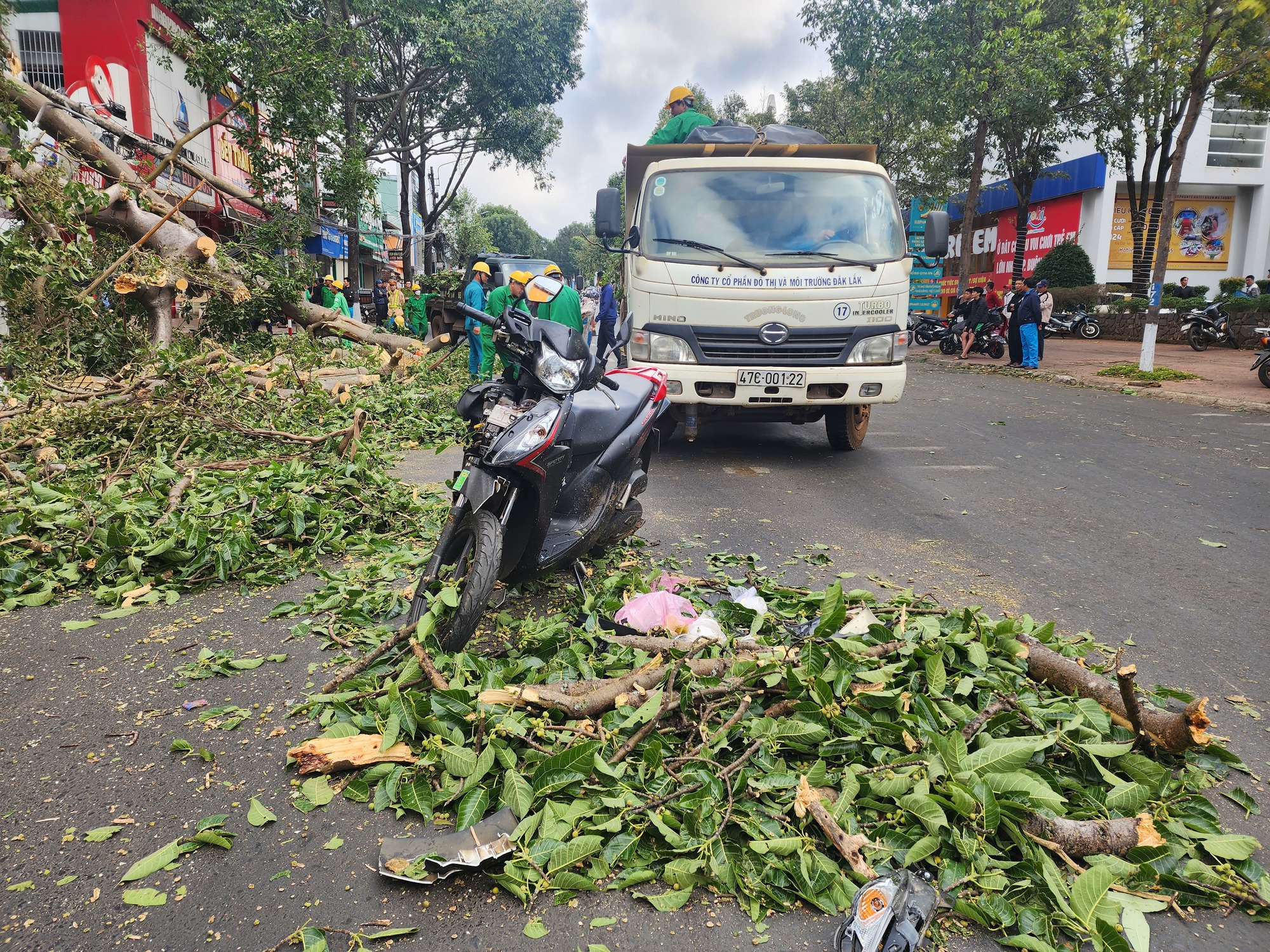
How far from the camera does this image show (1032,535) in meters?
5.41

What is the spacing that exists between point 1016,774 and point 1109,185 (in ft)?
117

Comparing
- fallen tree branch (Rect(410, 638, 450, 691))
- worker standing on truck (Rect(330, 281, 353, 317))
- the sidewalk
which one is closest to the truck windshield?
fallen tree branch (Rect(410, 638, 450, 691))

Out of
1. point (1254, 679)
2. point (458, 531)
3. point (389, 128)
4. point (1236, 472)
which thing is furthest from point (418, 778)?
point (389, 128)

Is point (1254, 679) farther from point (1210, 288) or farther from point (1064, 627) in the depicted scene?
point (1210, 288)

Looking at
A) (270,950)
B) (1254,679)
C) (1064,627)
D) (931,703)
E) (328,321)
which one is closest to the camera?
(270,950)

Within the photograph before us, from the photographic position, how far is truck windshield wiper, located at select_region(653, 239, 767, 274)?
7.04 m

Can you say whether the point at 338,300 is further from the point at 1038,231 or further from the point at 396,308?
the point at 1038,231

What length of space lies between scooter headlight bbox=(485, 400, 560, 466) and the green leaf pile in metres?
0.74

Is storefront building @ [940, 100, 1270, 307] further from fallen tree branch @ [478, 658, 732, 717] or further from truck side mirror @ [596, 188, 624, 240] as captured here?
fallen tree branch @ [478, 658, 732, 717]

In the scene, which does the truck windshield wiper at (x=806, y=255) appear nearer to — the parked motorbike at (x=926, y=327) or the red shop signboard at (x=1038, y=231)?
the parked motorbike at (x=926, y=327)

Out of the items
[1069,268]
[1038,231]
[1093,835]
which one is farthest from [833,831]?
[1038,231]

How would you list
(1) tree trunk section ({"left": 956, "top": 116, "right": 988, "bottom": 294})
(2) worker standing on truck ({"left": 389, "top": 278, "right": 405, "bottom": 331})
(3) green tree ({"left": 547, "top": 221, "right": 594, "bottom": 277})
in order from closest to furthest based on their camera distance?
(2) worker standing on truck ({"left": 389, "top": 278, "right": 405, "bottom": 331}) → (1) tree trunk section ({"left": 956, "top": 116, "right": 988, "bottom": 294}) → (3) green tree ({"left": 547, "top": 221, "right": 594, "bottom": 277})

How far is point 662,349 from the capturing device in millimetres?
7059

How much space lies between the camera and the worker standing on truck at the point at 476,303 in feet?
36.5
